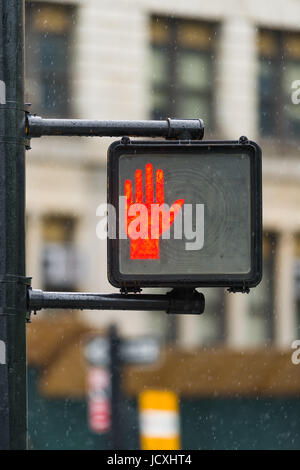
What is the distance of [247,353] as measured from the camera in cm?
2002

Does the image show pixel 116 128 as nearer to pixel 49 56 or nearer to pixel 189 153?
pixel 189 153

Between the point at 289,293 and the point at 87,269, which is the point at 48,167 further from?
the point at 289,293

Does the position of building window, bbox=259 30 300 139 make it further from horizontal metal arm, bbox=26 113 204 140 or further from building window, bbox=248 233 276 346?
horizontal metal arm, bbox=26 113 204 140

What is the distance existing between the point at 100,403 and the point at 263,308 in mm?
9412

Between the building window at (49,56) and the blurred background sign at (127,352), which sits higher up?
the building window at (49,56)

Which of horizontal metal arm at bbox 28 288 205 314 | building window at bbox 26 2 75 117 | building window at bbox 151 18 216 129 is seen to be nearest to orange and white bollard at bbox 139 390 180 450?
horizontal metal arm at bbox 28 288 205 314

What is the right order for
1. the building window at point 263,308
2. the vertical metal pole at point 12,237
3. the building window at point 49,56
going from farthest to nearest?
the building window at point 263,308
the building window at point 49,56
the vertical metal pole at point 12,237

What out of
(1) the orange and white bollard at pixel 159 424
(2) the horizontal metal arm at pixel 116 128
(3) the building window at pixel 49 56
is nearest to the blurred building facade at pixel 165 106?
(3) the building window at pixel 49 56

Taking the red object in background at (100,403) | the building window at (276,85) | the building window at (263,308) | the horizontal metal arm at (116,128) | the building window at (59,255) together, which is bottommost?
the red object in background at (100,403)

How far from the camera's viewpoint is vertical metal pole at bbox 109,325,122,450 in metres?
12.8

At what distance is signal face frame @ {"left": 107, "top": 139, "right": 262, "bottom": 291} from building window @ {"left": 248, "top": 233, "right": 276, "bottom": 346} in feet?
60.6

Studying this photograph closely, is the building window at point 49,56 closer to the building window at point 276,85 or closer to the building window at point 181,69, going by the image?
the building window at point 181,69

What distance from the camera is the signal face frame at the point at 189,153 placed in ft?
13.2

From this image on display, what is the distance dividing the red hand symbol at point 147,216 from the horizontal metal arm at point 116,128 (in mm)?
280
